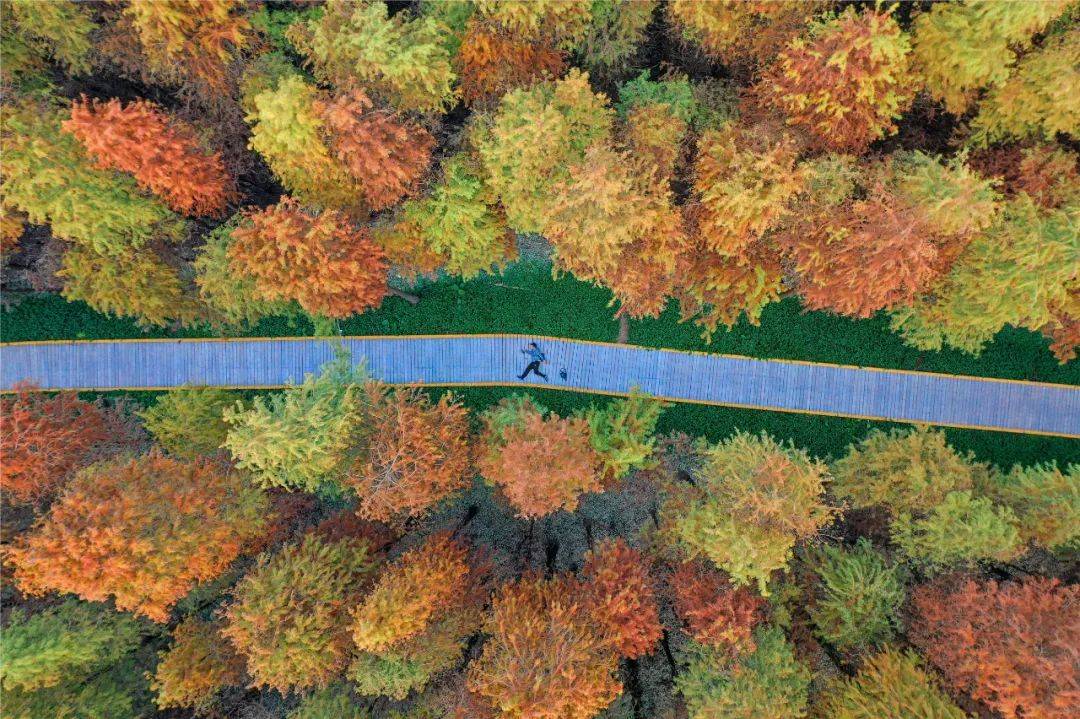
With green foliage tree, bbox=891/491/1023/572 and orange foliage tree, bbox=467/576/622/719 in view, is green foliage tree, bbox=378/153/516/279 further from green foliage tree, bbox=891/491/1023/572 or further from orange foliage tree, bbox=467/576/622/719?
green foliage tree, bbox=891/491/1023/572

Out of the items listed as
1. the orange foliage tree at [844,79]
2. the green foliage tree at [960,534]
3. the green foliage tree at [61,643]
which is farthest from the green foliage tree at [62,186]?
the green foliage tree at [960,534]

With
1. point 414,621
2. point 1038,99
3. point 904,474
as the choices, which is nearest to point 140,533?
point 414,621

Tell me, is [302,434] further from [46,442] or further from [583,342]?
[583,342]

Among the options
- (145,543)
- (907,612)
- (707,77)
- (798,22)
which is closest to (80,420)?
(145,543)

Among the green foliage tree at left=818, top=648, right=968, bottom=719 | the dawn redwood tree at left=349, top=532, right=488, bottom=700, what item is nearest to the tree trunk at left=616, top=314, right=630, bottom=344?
the dawn redwood tree at left=349, top=532, right=488, bottom=700

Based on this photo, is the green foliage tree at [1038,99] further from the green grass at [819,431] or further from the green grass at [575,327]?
the green grass at [819,431]

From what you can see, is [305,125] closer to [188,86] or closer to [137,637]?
[188,86]
